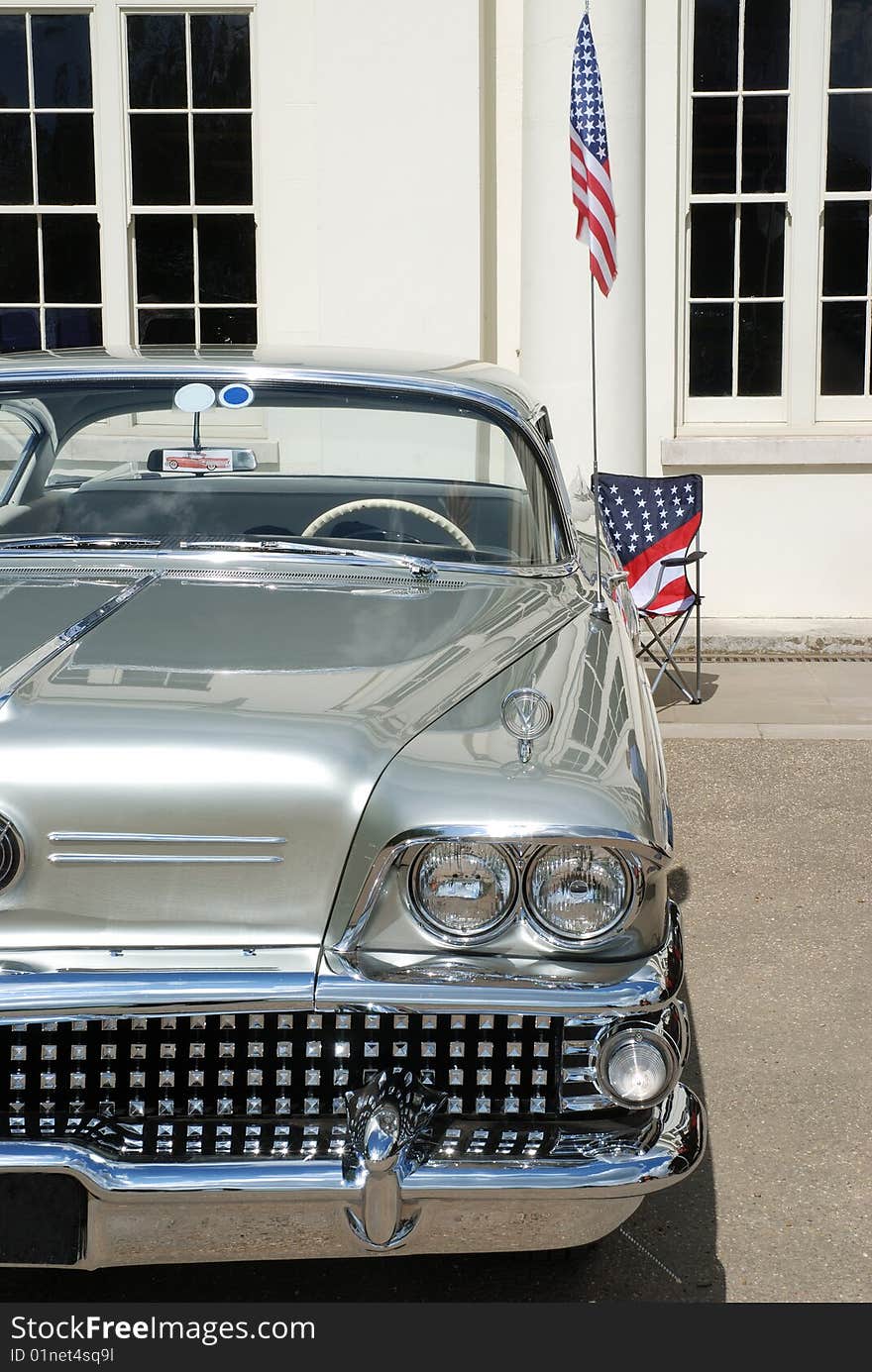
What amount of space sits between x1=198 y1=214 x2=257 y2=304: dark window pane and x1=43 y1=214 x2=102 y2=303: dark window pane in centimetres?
63

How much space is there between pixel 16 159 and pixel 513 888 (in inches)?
308

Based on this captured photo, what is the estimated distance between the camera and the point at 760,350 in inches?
344

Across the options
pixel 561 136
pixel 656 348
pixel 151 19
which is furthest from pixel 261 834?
pixel 151 19

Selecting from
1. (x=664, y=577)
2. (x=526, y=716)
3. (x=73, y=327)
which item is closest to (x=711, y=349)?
(x=664, y=577)

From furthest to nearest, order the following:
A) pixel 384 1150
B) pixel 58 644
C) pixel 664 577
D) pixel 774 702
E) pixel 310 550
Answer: pixel 774 702, pixel 664 577, pixel 310 550, pixel 58 644, pixel 384 1150

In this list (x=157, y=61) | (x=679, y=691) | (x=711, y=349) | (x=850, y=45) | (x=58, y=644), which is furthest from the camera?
(x=711, y=349)

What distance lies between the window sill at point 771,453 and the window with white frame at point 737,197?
0.45 m

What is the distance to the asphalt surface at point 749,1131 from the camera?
2656mm

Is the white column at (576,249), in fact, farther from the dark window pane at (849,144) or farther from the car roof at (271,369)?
the car roof at (271,369)

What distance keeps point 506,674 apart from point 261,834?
0.63m

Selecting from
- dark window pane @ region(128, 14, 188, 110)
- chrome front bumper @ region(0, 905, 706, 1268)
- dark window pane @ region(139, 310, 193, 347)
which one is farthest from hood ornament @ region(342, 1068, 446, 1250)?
dark window pane @ region(128, 14, 188, 110)

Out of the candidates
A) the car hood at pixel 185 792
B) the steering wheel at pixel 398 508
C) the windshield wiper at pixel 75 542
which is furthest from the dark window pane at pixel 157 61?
the car hood at pixel 185 792

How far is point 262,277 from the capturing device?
344 inches

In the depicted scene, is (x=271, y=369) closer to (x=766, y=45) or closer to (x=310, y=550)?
(x=310, y=550)
